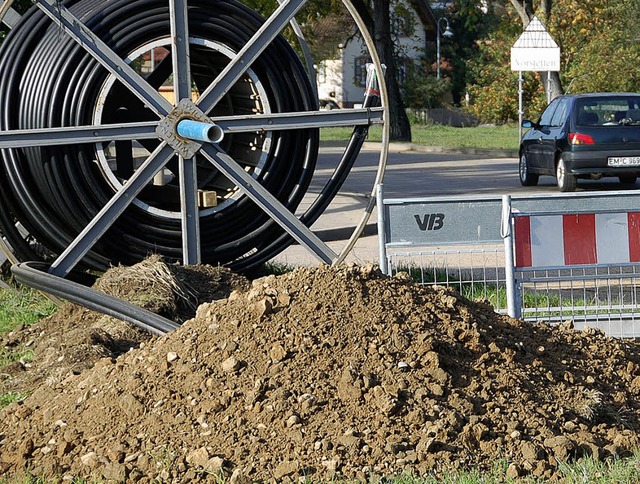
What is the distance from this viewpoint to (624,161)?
19797 millimetres

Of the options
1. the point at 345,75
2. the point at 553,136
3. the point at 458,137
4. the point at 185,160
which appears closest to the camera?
the point at 185,160

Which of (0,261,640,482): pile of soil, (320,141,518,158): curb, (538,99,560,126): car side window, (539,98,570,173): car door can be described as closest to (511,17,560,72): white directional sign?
(320,141,518,158): curb

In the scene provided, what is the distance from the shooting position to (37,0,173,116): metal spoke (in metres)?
8.74

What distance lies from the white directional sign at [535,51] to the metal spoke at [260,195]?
71.6 ft

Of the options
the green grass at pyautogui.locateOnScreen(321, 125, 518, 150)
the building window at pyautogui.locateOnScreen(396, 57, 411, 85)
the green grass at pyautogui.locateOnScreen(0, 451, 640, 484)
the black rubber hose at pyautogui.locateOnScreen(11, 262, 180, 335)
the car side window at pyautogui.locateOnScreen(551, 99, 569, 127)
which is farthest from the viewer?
the building window at pyautogui.locateOnScreen(396, 57, 411, 85)

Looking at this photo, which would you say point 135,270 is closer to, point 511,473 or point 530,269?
point 530,269

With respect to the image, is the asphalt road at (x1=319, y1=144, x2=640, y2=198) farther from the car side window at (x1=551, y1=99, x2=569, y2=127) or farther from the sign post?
the sign post

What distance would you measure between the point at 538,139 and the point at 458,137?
2181 cm

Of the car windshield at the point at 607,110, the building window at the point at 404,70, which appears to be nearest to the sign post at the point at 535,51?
the car windshield at the point at 607,110

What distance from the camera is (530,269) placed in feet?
24.8

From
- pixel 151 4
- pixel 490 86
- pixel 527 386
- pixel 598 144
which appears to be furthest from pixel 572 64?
pixel 527 386

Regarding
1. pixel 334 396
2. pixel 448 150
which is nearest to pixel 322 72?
pixel 448 150

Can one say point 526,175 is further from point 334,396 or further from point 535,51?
point 334,396

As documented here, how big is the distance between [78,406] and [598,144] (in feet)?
51.0
